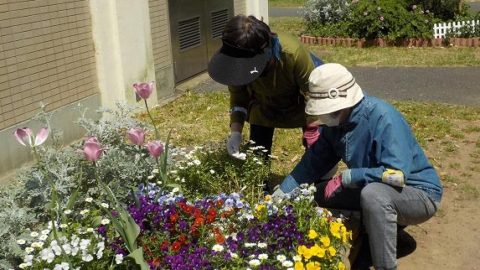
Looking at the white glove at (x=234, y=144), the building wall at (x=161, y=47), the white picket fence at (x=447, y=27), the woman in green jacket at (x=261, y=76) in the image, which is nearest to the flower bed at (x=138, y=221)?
the white glove at (x=234, y=144)

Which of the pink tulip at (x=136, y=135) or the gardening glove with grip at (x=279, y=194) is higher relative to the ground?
the pink tulip at (x=136, y=135)

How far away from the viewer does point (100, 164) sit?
3062mm

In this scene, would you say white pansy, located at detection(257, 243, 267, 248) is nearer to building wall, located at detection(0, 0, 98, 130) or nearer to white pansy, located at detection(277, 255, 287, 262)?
white pansy, located at detection(277, 255, 287, 262)

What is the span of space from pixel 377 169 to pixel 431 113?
3946mm

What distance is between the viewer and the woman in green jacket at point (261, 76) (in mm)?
3086

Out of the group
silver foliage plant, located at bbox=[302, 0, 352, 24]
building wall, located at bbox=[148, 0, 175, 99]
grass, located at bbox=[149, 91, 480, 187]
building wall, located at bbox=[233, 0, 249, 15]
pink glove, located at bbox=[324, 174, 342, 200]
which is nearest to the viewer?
pink glove, located at bbox=[324, 174, 342, 200]

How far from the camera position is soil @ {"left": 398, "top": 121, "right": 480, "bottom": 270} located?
138 inches

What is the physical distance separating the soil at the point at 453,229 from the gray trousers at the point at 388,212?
0.48 metres

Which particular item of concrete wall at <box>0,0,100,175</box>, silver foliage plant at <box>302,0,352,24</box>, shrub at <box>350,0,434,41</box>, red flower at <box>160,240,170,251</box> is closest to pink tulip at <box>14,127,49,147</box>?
red flower at <box>160,240,170,251</box>

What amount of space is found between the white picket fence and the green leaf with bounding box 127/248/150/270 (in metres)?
9.99

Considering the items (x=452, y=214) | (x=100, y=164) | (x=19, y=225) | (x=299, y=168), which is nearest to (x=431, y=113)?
(x=452, y=214)

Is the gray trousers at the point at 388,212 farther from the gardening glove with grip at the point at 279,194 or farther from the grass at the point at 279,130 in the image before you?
the grass at the point at 279,130

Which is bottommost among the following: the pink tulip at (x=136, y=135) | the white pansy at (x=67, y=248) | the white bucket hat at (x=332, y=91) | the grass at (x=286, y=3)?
the grass at (x=286, y=3)

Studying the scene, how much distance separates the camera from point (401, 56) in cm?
1033
